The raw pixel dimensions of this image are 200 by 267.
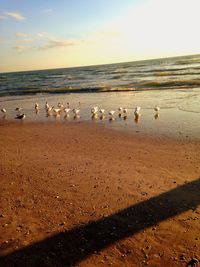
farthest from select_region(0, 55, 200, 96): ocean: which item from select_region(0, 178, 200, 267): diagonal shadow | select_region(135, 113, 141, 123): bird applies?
select_region(0, 178, 200, 267): diagonal shadow

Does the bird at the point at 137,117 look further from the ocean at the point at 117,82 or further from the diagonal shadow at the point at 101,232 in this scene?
the ocean at the point at 117,82

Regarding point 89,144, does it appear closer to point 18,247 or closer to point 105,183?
point 105,183

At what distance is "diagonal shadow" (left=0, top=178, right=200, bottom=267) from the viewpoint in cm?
399

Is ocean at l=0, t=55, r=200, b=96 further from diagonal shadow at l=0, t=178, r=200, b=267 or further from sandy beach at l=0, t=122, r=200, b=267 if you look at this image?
diagonal shadow at l=0, t=178, r=200, b=267

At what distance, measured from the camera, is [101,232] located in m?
4.46

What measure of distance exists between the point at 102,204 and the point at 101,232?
87 cm

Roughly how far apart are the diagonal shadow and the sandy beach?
13 mm

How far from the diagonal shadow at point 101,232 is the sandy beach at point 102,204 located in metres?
0.01

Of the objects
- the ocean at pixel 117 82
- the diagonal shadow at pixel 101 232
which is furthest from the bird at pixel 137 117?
the ocean at pixel 117 82

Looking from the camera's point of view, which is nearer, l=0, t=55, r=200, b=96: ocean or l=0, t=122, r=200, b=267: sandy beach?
l=0, t=122, r=200, b=267: sandy beach

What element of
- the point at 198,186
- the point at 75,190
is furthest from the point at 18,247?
the point at 198,186

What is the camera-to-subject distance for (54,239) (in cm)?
439

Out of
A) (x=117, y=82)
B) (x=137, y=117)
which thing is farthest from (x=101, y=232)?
(x=117, y=82)

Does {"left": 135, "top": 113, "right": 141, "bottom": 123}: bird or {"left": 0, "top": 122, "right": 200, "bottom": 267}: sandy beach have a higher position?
{"left": 135, "top": 113, "right": 141, "bottom": 123}: bird
